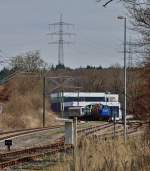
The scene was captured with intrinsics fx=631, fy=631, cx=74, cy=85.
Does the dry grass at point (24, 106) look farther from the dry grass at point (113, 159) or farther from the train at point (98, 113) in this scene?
the dry grass at point (113, 159)

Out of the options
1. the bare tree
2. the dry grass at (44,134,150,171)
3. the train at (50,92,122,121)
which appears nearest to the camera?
the dry grass at (44,134,150,171)

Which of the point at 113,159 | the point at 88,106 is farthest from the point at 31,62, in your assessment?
the point at 113,159

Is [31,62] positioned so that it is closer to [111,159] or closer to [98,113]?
[98,113]

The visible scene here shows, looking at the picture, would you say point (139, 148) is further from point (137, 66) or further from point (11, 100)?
point (11, 100)

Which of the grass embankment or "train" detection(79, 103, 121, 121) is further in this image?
"train" detection(79, 103, 121, 121)

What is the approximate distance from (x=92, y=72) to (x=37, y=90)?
65.0 m

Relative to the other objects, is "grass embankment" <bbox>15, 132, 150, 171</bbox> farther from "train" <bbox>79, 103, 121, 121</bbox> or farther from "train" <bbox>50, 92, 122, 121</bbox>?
"train" <bbox>79, 103, 121, 121</bbox>

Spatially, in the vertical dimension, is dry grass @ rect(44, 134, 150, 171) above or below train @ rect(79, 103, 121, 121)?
above

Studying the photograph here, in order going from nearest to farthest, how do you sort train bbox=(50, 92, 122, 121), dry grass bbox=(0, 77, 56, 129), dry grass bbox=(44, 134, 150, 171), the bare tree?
dry grass bbox=(44, 134, 150, 171) < train bbox=(50, 92, 122, 121) < dry grass bbox=(0, 77, 56, 129) < the bare tree

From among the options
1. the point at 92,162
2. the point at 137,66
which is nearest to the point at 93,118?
the point at 137,66

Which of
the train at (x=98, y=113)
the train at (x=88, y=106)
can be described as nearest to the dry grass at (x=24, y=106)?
the train at (x=88, y=106)

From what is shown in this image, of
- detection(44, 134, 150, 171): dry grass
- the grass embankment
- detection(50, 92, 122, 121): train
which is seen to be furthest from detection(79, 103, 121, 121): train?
detection(44, 134, 150, 171): dry grass

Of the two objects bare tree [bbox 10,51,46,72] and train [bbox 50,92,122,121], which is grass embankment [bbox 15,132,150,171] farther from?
bare tree [bbox 10,51,46,72]

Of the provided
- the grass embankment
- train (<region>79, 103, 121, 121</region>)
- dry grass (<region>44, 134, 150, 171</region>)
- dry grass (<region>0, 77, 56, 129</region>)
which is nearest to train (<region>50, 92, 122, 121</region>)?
train (<region>79, 103, 121, 121</region>)
